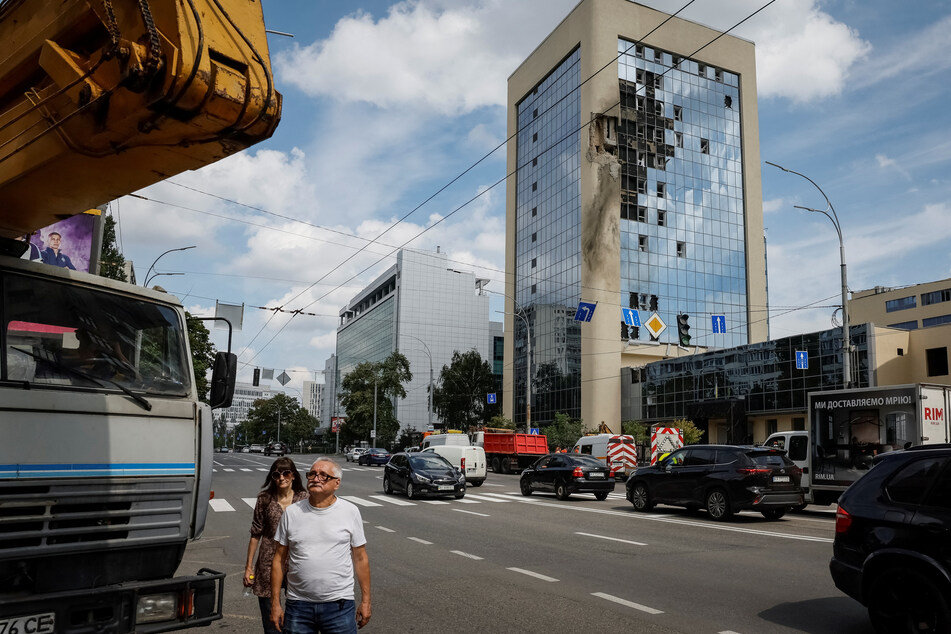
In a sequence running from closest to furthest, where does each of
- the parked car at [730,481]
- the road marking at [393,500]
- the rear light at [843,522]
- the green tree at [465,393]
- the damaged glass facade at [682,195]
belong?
the rear light at [843,522]
the parked car at [730,481]
the road marking at [393,500]
the damaged glass facade at [682,195]
the green tree at [465,393]

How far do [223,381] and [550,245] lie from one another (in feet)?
198

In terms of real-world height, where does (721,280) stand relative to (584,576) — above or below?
above

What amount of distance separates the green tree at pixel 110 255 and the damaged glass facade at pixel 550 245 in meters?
33.5

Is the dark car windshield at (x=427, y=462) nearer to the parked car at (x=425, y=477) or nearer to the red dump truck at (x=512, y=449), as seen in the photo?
the parked car at (x=425, y=477)

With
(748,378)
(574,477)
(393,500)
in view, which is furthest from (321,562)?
(748,378)

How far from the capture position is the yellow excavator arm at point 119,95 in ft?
13.7

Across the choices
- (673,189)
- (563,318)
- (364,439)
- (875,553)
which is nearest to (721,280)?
(673,189)

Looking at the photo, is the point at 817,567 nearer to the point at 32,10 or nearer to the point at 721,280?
the point at 32,10

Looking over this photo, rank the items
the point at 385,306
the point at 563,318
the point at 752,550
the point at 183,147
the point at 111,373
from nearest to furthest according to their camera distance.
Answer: the point at 183,147
the point at 111,373
the point at 752,550
the point at 563,318
the point at 385,306

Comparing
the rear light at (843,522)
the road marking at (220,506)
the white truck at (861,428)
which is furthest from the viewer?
the road marking at (220,506)

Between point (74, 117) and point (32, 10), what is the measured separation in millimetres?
1084

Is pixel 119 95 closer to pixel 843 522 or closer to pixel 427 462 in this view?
pixel 843 522

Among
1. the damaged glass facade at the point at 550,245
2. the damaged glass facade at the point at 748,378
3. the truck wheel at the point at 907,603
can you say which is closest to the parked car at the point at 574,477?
the truck wheel at the point at 907,603

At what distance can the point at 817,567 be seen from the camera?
31.9 ft
